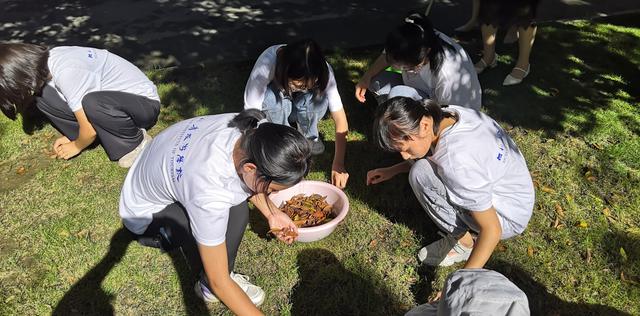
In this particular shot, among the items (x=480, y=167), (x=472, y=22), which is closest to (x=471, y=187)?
(x=480, y=167)

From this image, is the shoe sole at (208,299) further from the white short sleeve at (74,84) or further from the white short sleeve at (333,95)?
the white short sleeve at (74,84)

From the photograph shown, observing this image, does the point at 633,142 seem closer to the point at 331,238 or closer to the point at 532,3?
the point at 532,3

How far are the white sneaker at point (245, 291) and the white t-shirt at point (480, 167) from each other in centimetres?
126

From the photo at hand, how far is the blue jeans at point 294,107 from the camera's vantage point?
335cm

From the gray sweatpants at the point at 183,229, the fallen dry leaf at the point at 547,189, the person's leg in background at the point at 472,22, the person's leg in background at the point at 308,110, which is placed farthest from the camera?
the person's leg in background at the point at 472,22

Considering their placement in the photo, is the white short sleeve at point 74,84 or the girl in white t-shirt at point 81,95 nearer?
the girl in white t-shirt at point 81,95

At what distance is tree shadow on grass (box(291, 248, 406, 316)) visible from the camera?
2.86m

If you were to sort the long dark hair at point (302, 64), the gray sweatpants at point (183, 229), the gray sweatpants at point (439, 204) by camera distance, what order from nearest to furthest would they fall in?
the gray sweatpants at point (183, 229) < the gray sweatpants at point (439, 204) < the long dark hair at point (302, 64)

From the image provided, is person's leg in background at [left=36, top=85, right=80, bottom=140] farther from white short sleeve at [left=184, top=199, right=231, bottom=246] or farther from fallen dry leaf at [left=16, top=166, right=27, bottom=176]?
white short sleeve at [left=184, top=199, right=231, bottom=246]

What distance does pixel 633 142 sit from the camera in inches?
156

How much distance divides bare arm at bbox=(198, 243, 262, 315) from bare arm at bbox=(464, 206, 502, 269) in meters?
1.06

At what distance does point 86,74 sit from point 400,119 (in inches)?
90.2

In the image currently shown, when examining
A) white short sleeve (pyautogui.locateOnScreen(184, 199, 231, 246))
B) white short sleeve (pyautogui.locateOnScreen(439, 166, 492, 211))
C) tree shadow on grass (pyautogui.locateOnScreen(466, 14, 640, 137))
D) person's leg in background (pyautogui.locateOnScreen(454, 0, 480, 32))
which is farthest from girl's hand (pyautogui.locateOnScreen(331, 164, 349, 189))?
person's leg in background (pyautogui.locateOnScreen(454, 0, 480, 32))

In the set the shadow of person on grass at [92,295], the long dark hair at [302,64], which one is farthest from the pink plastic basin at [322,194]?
the shadow of person on grass at [92,295]
